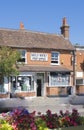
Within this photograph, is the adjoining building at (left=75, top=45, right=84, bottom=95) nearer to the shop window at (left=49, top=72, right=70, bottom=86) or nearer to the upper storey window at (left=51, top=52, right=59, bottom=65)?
the shop window at (left=49, top=72, right=70, bottom=86)

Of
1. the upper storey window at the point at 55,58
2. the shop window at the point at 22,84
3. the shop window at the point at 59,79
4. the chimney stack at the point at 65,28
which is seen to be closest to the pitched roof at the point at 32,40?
the chimney stack at the point at 65,28

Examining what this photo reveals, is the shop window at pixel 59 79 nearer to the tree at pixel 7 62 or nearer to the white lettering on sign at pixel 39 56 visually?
the white lettering on sign at pixel 39 56

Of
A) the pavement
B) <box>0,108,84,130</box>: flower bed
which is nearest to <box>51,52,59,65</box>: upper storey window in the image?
the pavement

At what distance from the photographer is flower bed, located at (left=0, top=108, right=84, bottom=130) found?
9305 millimetres

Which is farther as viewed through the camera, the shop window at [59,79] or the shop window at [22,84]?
the shop window at [59,79]

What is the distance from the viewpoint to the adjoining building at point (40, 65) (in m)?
38.7

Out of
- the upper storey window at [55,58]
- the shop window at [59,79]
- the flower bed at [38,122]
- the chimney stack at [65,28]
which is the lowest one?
the flower bed at [38,122]

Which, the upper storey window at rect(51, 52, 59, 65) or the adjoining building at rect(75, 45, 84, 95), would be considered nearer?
the upper storey window at rect(51, 52, 59, 65)

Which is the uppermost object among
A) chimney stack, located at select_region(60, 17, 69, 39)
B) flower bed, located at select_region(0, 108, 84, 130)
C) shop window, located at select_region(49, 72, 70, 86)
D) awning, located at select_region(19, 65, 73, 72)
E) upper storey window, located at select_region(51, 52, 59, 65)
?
chimney stack, located at select_region(60, 17, 69, 39)

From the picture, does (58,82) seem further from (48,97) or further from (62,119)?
(62,119)

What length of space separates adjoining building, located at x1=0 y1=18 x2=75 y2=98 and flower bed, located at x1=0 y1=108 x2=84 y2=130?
88.7 feet

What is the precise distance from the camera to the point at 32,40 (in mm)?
41469

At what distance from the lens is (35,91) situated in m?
39.6

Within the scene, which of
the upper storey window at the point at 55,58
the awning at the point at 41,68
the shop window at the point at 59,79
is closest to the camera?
the awning at the point at 41,68
